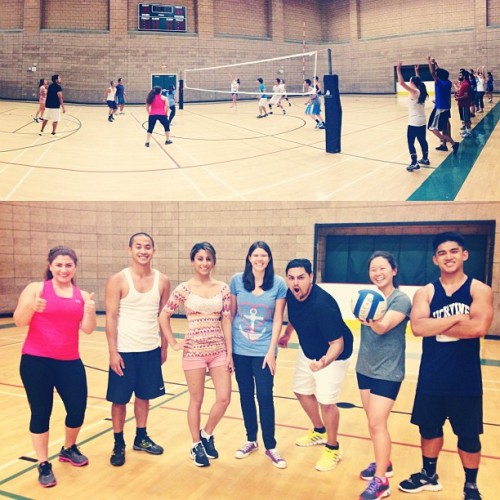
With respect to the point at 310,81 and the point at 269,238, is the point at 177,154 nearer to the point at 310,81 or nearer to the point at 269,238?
the point at 269,238

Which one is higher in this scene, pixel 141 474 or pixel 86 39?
pixel 86 39

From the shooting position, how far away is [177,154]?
28.3 feet

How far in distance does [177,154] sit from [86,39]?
7.60 meters

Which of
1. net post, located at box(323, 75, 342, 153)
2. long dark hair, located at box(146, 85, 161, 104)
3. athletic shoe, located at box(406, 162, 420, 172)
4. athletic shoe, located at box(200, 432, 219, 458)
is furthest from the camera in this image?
long dark hair, located at box(146, 85, 161, 104)

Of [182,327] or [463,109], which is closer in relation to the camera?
[463,109]

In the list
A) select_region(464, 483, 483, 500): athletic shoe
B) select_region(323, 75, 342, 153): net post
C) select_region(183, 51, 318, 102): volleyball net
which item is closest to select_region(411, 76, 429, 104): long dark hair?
select_region(323, 75, 342, 153): net post

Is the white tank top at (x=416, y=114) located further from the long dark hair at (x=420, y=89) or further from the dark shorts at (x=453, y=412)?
the dark shorts at (x=453, y=412)

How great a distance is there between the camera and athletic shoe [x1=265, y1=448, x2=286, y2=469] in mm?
3348

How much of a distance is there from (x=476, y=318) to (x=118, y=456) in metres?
2.30

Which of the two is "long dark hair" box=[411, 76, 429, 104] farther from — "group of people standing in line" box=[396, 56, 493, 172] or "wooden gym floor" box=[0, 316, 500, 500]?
"wooden gym floor" box=[0, 316, 500, 500]

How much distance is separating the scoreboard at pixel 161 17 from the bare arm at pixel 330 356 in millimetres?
13344

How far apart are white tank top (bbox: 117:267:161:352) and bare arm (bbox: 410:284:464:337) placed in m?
1.60

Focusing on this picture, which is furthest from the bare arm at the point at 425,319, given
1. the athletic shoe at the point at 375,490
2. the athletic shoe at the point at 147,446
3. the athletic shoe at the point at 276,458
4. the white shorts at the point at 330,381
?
the athletic shoe at the point at 147,446

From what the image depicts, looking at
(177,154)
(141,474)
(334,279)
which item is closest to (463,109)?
(334,279)
